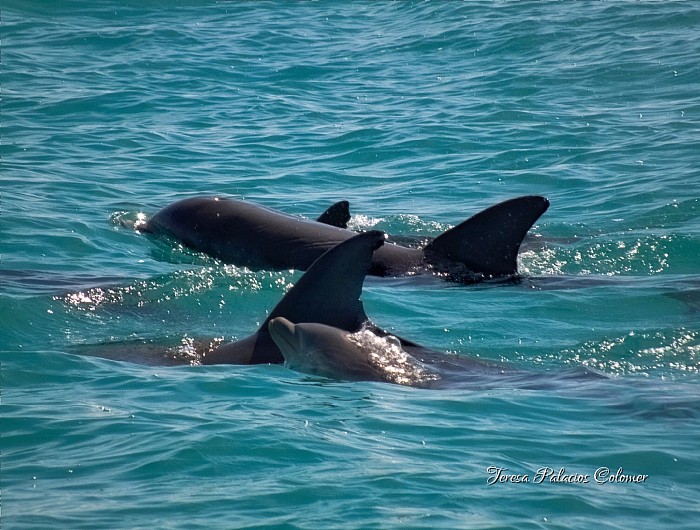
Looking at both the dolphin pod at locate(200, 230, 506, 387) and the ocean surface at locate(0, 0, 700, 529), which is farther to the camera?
the dolphin pod at locate(200, 230, 506, 387)

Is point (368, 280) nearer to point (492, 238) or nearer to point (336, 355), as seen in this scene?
point (492, 238)

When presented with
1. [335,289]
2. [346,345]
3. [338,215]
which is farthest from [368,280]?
[346,345]

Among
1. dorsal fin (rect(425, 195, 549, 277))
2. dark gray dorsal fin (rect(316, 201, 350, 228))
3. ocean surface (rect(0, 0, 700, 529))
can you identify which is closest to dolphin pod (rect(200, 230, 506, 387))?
ocean surface (rect(0, 0, 700, 529))

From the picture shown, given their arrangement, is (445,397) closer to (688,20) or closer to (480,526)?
(480,526)

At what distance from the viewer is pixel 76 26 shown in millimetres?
28453

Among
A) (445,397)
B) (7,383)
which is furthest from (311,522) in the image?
(7,383)

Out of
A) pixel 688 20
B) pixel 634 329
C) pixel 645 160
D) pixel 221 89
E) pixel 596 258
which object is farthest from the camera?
pixel 688 20

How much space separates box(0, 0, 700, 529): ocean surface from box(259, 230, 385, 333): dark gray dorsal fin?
19.8 inches

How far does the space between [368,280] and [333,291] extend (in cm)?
353

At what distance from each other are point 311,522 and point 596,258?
24.8ft

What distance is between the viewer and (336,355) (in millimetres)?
7961
